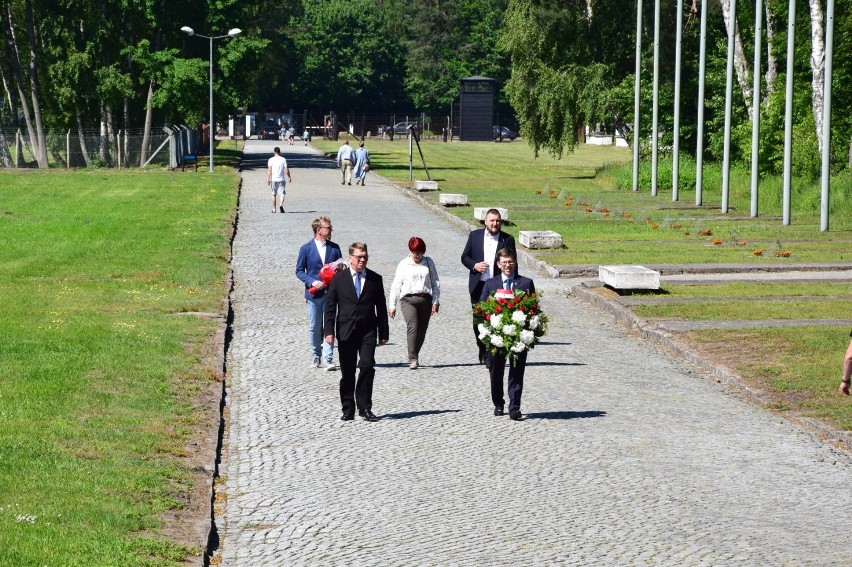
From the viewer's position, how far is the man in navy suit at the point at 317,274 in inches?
608

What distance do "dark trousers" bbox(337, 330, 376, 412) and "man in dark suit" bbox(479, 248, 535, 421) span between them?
114cm

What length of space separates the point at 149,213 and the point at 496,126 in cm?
8555

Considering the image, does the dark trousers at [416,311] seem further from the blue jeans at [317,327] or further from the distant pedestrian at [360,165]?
the distant pedestrian at [360,165]

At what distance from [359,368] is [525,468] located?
2400mm

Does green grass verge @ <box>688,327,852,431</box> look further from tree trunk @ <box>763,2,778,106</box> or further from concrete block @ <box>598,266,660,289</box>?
tree trunk @ <box>763,2,778,106</box>

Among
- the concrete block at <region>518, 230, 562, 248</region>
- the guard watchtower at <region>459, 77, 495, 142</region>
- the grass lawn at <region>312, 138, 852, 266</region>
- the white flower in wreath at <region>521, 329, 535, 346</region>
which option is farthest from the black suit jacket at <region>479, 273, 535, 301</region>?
the guard watchtower at <region>459, 77, 495, 142</region>

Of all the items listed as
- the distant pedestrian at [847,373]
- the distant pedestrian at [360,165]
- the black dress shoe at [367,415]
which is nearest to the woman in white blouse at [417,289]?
the black dress shoe at [367,415]

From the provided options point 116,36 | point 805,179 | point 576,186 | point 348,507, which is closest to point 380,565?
point 348,507

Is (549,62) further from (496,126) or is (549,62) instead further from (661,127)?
(496,126)

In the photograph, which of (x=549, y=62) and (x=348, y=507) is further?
(x=549, y=62)

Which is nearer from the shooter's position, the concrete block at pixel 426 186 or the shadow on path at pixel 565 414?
the shadow on path at pixel 565 414

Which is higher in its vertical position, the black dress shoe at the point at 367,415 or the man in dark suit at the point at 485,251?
the man in dark suit at the point at 485,251

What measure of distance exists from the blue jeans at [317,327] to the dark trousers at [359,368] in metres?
2.54

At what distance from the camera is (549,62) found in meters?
57.6
